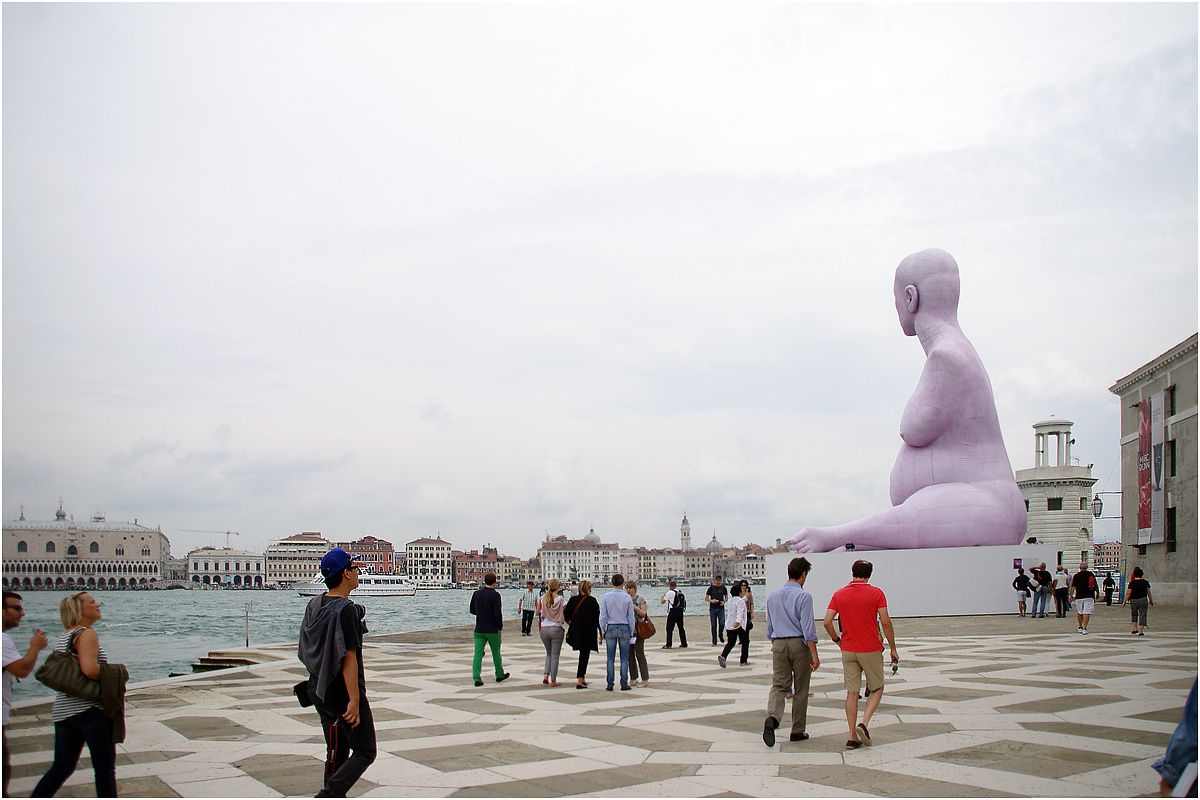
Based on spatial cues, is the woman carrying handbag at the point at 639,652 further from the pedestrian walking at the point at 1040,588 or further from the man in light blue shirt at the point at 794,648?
the pedestrian walking at the point at 1040,588

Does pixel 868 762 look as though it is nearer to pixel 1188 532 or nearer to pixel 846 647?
pixel 846 647

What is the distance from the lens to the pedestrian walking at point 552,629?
12.5 metres

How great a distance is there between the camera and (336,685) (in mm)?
5535

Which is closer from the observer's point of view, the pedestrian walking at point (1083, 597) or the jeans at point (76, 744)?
the jeans at point (76, 744)

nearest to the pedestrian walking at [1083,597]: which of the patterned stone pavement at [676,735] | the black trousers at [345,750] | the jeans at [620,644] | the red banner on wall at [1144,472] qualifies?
the patterned stone pavement at [676,735]

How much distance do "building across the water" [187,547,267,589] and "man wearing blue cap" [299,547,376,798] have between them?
164 m

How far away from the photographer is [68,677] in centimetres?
551

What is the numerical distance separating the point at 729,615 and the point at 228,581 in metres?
159

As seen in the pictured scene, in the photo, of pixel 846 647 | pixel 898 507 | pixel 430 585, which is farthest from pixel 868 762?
pixel 430 585

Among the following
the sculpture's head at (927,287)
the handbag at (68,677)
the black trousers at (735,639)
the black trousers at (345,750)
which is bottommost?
the black trousers at (735,639)

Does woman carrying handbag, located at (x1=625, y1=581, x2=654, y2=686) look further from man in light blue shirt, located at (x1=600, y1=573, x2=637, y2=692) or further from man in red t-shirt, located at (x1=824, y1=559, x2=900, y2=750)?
man in red t-shirt, located at (x1=824, y1=559, x2=900, y2=750)

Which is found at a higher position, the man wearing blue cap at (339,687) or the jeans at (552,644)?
the man wearing blue cap at (339,687)

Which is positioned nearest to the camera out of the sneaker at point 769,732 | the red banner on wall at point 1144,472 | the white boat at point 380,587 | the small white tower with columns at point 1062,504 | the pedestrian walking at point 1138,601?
the sneaker at point 769,732

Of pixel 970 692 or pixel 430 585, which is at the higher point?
pixel 970 692
